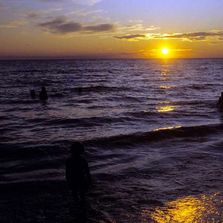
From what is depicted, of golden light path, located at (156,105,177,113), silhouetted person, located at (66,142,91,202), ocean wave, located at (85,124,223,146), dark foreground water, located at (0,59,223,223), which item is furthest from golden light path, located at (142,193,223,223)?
golden light path, located at (156,105,177,113)

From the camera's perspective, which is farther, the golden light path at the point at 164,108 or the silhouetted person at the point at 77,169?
the golden light path at the point at 164,108

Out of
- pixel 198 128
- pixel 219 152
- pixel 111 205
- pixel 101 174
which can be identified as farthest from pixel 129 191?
pixel 198 128

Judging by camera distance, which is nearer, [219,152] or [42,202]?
[42,202]

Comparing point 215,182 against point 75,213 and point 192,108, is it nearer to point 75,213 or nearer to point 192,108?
point 75,213

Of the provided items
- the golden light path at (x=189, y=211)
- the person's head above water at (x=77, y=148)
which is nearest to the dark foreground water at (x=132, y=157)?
the golden light path at (x=189, y=211)

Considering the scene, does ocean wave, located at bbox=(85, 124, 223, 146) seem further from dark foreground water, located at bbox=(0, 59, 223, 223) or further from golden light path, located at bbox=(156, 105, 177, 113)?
golden light path, located at bbox=(156, 105, 177, 113)

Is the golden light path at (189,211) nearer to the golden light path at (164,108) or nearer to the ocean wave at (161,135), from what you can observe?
the ocean wave at (161,135)

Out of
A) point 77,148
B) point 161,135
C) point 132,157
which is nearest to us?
point 77,148

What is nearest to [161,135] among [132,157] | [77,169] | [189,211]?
[132,157]

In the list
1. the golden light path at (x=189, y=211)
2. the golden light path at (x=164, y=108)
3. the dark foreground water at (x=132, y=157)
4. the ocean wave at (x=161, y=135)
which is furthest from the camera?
the golden light path at (x=164, y=108)

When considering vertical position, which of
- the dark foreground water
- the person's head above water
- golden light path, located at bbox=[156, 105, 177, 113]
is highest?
the person's head above water

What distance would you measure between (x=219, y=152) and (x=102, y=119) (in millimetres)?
11059

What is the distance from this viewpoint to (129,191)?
1148 centimetres

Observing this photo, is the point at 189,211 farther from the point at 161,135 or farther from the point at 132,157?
the point at 161,135
